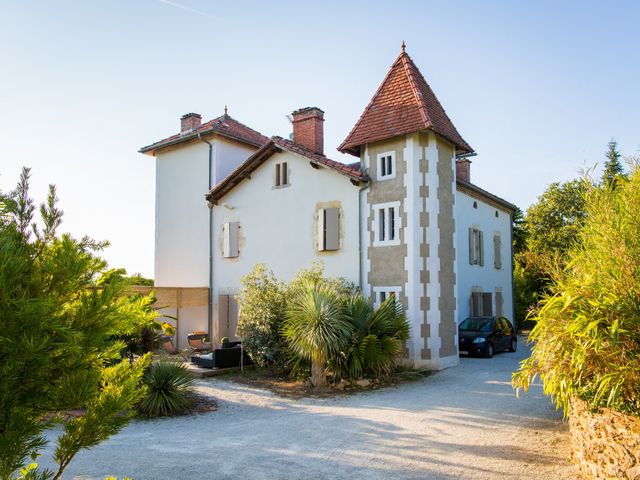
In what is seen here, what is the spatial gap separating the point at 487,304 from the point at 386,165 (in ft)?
31.8

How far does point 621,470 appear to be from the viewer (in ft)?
17.5

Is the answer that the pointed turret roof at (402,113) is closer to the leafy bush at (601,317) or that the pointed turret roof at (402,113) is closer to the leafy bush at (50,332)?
the leafy bush at (601,317)

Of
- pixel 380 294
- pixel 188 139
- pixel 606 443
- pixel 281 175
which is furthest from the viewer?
pixel 188 139

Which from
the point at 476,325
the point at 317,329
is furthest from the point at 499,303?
the point at 317,329

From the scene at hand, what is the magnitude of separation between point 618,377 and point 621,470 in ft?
2.89

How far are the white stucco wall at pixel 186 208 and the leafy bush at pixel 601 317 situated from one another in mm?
16146

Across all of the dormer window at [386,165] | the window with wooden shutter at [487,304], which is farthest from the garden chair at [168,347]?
the window with wooden shutter at [487,304]

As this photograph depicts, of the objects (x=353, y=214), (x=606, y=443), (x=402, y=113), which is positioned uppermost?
(x=402, y=113)

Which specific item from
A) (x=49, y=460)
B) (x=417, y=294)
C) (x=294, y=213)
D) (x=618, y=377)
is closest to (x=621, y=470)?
(x=618, y=377)

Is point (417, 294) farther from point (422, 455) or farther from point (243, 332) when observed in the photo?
point (422, 455)

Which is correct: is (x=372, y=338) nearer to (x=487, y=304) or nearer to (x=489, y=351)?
(x=489, y=351)

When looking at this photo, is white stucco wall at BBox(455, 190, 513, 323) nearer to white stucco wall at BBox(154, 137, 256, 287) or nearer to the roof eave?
the roof eave

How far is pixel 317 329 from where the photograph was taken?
11992mm

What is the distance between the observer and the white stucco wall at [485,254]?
20.8 meters
